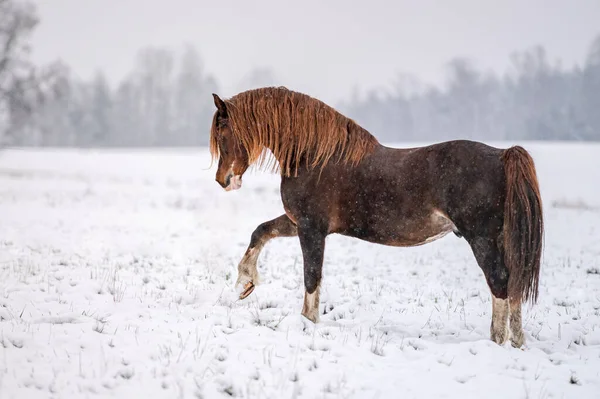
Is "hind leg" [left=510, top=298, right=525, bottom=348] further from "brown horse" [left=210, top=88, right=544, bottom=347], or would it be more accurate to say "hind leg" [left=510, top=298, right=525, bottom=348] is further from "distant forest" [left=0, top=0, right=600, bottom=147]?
"distant forest" [left=0, top=0, right=600, bottom=147]

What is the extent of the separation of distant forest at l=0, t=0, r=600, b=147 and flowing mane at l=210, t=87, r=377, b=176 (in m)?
39.4

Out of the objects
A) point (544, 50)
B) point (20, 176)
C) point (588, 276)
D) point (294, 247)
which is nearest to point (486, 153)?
point (588, 276)

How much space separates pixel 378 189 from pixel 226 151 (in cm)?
184

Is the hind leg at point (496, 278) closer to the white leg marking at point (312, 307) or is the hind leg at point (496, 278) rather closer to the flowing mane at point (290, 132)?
the flowing mane at point (290, 132)

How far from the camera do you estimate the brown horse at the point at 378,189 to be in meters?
5.11

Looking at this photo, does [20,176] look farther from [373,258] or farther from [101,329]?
[101,329]

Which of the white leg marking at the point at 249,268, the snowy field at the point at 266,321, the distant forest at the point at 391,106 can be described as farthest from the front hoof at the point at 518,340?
the distant forest at the point at 391,106

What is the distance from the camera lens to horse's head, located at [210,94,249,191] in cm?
598

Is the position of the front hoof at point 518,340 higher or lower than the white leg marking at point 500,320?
lower

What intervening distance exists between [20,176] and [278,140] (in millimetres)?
22134

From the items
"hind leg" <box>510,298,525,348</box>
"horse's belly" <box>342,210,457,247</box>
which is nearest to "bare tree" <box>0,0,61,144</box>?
"horse's belly" <box>342,210,457,247</box>

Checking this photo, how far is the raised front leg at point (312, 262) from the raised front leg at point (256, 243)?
58 cm

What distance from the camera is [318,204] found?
5.83 meters

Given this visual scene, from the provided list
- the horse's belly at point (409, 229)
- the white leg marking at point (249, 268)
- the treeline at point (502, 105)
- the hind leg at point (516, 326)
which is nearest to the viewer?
the hind leg at point (516, 326)
